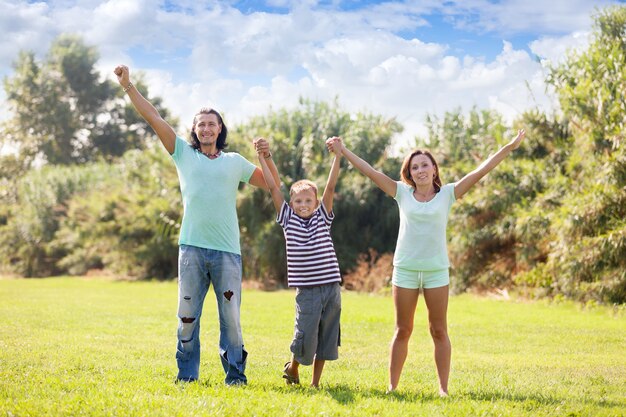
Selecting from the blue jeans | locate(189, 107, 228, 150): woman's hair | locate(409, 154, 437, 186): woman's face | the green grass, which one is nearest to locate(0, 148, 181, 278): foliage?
the green grass

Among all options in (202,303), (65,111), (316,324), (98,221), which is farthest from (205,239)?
(65,111)

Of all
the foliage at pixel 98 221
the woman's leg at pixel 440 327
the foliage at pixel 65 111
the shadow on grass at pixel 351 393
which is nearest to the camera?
the shadow on grass at pixel 351 393

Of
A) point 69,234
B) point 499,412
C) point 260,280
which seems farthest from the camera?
point 69,234

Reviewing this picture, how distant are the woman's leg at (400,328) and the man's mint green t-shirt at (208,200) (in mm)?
1465

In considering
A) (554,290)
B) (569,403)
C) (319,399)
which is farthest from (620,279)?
(319,399)

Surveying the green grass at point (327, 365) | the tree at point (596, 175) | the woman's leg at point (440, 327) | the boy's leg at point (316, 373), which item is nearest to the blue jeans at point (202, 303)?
the green grass at point (327, 365)

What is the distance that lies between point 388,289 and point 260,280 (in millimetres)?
4686

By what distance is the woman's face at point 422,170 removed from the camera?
21.8 ft

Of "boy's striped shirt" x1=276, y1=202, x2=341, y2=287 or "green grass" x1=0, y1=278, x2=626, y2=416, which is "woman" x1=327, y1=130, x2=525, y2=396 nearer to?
"green grass" x1=0, y1=278, x2=626, y2=416

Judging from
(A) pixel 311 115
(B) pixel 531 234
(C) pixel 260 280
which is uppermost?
(A) pixel 311 115

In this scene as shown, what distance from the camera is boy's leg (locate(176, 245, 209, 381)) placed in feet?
21.4

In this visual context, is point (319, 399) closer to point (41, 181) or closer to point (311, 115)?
point (311, 115)

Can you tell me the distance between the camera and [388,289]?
2030cm

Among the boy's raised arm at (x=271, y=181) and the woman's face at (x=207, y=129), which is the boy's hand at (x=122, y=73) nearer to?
the woman's face at (x=207, y=129)
